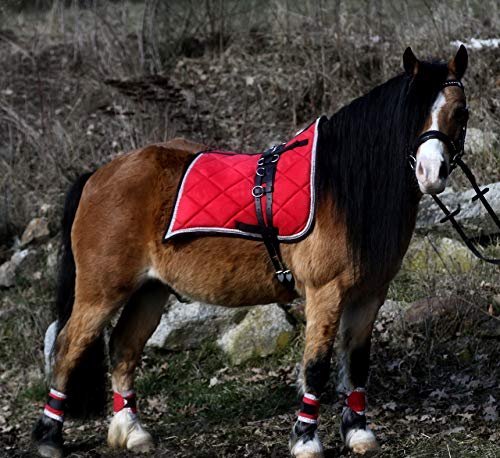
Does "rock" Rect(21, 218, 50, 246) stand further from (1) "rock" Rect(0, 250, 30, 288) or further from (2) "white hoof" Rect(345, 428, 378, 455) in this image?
(2) "white hoof" Rect(345, 428, 378, 455)

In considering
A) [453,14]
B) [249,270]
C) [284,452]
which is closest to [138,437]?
[284,452]

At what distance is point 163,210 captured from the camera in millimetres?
4625

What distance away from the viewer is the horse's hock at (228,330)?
20.0 feet

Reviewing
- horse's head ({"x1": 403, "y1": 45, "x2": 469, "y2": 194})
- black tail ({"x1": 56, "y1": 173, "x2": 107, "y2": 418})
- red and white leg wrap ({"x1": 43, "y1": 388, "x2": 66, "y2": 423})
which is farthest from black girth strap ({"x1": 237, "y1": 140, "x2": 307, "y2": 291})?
red and white leg wrap ({"x1": 43, "y1": 388, "x2": 66, "y2": 423})

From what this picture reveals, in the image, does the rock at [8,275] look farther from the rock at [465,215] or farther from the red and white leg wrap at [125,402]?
the rock at [465,215]

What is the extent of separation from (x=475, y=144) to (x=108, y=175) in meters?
3.66

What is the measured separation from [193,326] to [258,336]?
533 millimetres

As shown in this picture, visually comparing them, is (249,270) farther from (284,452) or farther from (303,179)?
(284,452)

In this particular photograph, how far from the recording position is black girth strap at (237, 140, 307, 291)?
4.34 m

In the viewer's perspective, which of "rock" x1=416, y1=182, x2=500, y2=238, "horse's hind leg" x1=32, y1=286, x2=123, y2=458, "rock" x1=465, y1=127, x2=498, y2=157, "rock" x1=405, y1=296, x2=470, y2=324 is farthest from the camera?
"rock" x1=465, y1=127, x2=498, y2=157

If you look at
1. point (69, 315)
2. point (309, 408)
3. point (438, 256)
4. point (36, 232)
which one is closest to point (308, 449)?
point (309, 408)

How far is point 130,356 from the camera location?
5.05 metres

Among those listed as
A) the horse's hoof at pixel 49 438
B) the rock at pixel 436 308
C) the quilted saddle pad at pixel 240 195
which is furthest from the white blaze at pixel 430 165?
the horse's hoof at pixel 49 438

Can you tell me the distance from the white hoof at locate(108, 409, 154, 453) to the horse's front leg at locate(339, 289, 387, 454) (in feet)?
3.89
